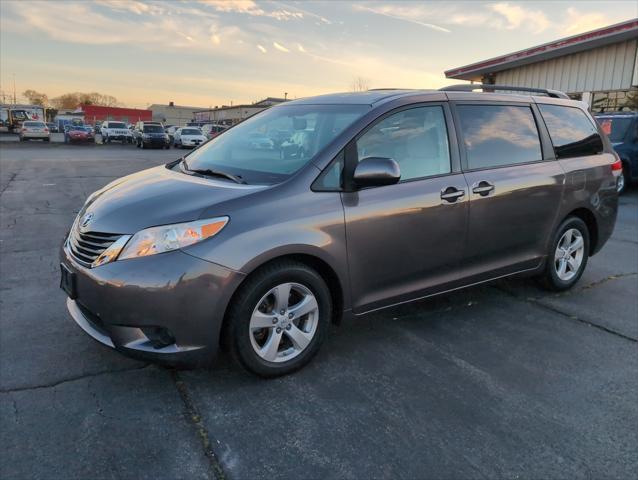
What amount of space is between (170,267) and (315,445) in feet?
3.80

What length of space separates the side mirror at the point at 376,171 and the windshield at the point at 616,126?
1071 centimetres

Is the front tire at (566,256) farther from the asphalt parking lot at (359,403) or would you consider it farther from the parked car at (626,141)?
the parked car at (626,141)

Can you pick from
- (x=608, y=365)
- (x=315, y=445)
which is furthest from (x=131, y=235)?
(x=608, y=365)

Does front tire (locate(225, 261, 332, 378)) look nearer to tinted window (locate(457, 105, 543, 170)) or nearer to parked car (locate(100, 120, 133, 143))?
tinted window (locate(457, 105, 543, 170))

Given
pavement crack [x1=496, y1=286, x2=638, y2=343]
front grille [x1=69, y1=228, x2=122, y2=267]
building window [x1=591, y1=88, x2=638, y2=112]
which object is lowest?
pavement crack [x1=496, y1=286, x2=638, y2=343]

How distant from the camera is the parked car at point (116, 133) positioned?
40.5 metres

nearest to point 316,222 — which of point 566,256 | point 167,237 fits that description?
point 167,237

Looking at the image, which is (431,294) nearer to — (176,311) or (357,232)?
(357,232)

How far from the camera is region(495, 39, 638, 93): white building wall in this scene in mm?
16875

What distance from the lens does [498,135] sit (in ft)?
13.5

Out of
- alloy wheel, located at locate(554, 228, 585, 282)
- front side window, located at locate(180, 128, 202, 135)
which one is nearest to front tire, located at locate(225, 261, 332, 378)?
alloy wheel, located at locate(554, 228, 585, 282)

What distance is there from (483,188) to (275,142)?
1592mm

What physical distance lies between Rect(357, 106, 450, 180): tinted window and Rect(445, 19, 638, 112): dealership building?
50.4 feet

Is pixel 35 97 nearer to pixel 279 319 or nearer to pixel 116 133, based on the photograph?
pixel 116 133
